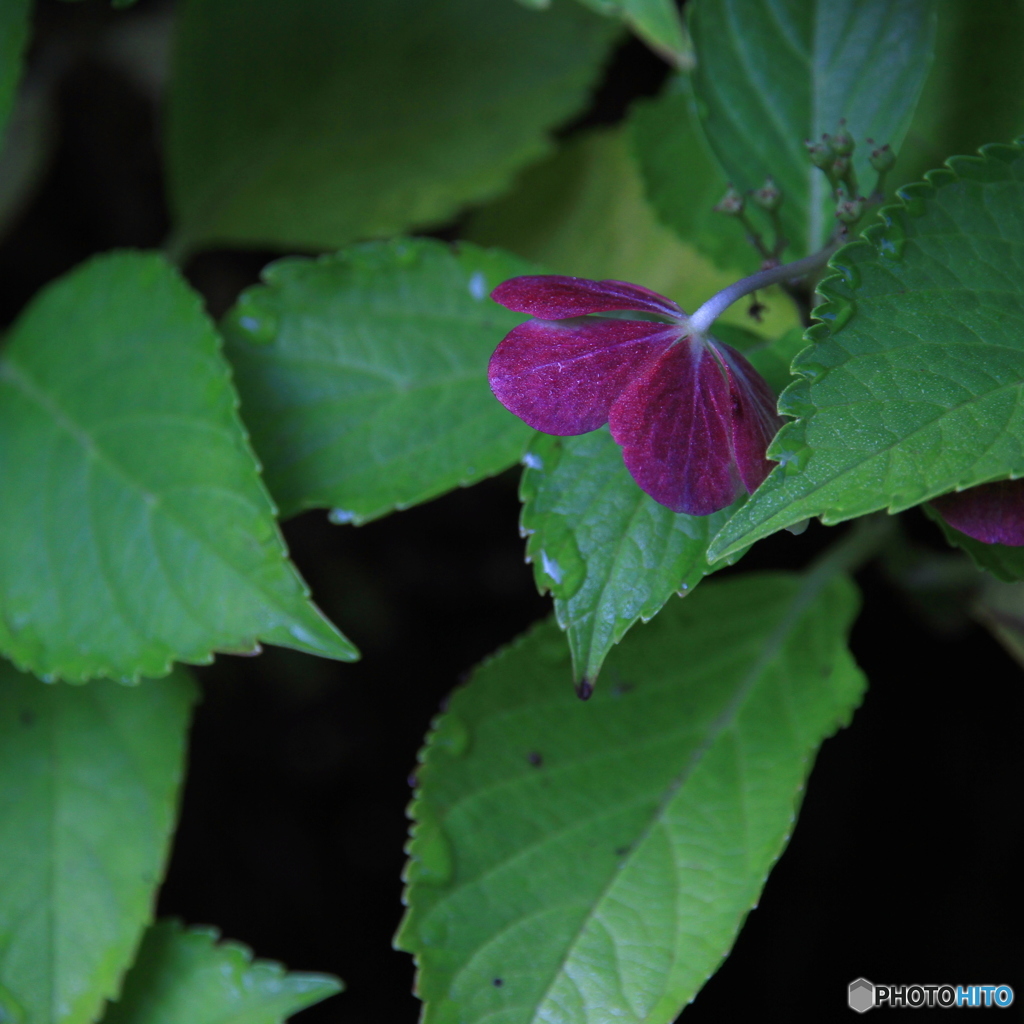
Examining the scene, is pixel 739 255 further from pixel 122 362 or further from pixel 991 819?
pixel 991 819

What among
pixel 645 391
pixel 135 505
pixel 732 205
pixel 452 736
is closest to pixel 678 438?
pixel 645 391

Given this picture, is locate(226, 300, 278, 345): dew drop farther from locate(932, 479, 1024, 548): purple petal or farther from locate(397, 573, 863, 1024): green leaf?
locate(932, 479, 1024, 548): purple petal

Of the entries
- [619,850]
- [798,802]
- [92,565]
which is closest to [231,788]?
[92,565]

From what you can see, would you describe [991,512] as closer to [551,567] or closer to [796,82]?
[551,567]

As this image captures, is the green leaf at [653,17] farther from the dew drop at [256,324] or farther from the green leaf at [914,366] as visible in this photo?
the dew drop at [256,324]

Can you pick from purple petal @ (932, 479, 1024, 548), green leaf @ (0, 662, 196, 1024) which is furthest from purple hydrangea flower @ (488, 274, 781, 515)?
green leaf @ (0, 662, 196, 1024)

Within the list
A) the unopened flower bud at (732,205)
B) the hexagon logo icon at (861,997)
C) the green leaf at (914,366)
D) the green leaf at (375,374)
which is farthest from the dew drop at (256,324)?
the hexagon logo icon at (861,997)
